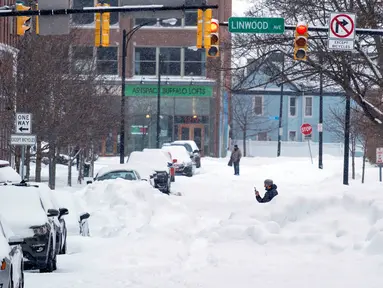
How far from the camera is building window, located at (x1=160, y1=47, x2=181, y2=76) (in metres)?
67.2

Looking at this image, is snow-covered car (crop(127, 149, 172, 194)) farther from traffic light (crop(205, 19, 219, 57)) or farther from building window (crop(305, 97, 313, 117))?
building window (crop(305, 97, 313, 117))

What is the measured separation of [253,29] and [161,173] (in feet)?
52.6

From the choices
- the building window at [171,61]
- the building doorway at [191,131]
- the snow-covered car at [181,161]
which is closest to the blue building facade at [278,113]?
the building doorway at [191,131]

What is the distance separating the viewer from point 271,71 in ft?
96.3

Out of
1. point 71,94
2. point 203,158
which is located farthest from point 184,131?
point 71,94

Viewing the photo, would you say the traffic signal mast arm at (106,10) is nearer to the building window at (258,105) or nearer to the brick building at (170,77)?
the brick building at (170,77)

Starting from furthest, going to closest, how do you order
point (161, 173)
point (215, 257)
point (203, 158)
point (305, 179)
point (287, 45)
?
1. point (203, 158)
2. point (305, 179)
3. point (161, 173)
4. point (287, 45)
5. point (215, 257)

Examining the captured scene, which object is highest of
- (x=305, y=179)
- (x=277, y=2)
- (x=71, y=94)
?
(x=277, y=2)

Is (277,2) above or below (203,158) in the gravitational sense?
above

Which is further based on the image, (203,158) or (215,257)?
(203,158)

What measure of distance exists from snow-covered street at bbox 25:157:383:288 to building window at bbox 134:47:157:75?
40.2 m

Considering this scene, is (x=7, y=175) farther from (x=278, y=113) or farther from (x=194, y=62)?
(x=278, y=113)

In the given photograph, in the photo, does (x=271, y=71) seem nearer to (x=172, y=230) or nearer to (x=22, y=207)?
(x=172, y=230)

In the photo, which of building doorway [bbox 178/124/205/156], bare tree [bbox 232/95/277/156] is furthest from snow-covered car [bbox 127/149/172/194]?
bare tree [bbox 232/95/277/156]
